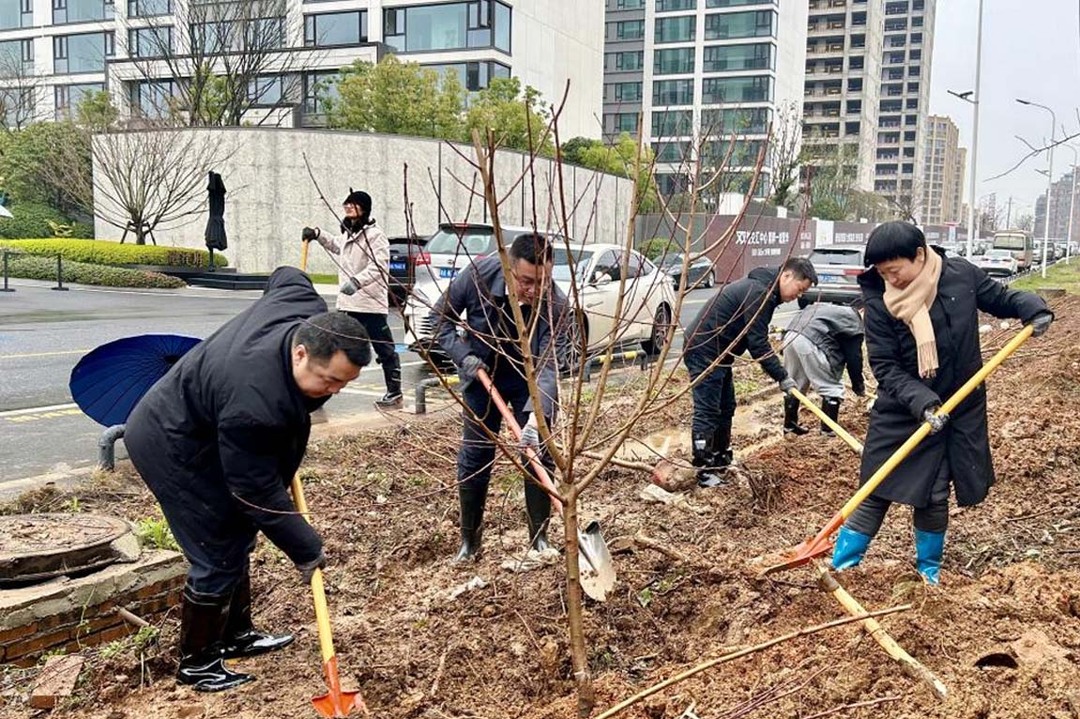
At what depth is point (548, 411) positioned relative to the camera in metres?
4.03

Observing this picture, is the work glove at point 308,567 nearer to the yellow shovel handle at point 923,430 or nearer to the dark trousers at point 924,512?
the yellow shovel handle at point 923,430

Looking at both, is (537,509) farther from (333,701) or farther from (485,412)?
(333,701)

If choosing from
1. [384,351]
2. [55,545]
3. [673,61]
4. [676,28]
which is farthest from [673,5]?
[55,545]

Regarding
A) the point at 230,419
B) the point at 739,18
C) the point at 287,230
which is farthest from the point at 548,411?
the point at 739,18

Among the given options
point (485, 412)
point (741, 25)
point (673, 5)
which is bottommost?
point (485, 412)

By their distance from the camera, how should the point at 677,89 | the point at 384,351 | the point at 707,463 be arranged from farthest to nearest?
the point at 677,89
the point at 384,351
the point at 707,463

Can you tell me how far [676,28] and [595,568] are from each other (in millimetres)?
64950

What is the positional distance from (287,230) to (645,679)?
2290cm

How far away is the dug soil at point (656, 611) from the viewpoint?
8.77ft

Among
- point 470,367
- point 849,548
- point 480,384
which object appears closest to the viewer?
point 849,548

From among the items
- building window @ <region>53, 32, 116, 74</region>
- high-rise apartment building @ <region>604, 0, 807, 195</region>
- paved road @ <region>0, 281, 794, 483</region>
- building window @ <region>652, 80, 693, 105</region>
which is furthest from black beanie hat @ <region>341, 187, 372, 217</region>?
building window @ <region>652, 80, 693, 105</region>

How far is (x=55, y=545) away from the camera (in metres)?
3.56

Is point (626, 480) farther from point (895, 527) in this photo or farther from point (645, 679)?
point (645, 679)

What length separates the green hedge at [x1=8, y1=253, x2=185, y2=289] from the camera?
20.4 m
